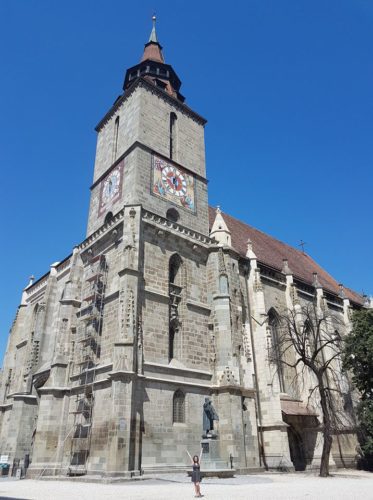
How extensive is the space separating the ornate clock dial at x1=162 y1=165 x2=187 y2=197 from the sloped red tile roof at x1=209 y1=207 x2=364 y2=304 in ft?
13.9

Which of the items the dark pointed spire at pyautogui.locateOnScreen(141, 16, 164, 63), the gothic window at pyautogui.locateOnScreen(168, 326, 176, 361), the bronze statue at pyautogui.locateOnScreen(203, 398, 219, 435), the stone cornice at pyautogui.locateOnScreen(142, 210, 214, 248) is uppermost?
the dark pointed spire at pyautogui.locateOnScreen(141, 16, 164, 63)

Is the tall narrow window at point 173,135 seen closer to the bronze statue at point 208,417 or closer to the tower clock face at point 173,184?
the tower clock face at point 173,184

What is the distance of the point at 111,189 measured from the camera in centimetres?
2277

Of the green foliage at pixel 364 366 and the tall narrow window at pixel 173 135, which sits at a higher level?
the tall narrow window at pixel 173 135

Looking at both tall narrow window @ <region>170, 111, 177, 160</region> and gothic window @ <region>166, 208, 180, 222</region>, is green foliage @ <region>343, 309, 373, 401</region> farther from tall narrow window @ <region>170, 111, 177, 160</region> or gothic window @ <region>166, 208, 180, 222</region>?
tall narrow window @ <region>170, 111, 177, 160</region>

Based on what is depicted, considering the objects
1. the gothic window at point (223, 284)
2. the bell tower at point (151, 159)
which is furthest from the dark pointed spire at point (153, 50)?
the gothic window at point (223, 284)

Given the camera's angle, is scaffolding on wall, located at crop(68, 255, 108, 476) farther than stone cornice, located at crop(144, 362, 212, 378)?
Yes

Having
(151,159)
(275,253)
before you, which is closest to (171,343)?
(151,159)

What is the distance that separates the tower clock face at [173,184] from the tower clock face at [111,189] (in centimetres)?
195

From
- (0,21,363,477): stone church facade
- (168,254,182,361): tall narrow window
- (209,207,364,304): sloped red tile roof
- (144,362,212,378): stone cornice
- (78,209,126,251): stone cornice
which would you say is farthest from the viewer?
(209,207,364,304): sloped red tile roof

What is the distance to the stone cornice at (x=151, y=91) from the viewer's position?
78.9 feet

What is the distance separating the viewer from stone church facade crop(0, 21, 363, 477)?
52.9 feet

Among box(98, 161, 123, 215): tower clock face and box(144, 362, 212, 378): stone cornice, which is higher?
box(98, 161, 123, 215): tower clock face

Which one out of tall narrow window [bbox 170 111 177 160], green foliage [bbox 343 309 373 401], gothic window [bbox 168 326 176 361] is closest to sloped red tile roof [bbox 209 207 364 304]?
tall narrow window [bbox 170 111 177 160]
